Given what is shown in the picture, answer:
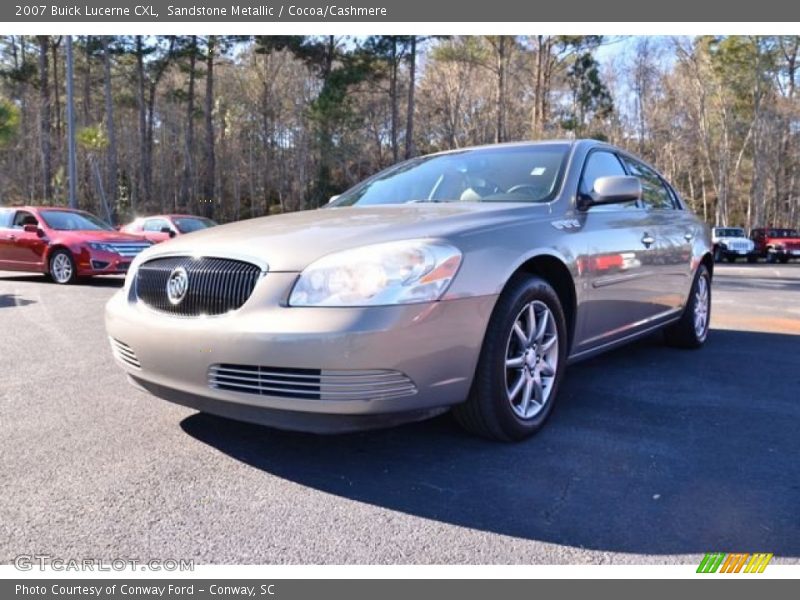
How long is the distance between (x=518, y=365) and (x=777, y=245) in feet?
94.1

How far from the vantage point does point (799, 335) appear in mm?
6152

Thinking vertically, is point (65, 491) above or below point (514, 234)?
below

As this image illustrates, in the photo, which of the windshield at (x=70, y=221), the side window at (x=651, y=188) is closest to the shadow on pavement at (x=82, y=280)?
the windshield at (x=70, y=221)

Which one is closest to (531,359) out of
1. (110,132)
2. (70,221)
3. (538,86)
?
(70,221)

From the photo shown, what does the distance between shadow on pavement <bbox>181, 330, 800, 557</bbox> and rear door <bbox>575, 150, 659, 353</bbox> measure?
0.45 m

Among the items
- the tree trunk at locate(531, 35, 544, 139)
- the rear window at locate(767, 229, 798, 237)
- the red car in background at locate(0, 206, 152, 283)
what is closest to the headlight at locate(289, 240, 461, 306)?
the red car in background at locate(0, 206, 152, 283)

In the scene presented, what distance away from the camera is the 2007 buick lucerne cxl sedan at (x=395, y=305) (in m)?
2.47

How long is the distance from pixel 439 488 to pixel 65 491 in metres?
1.46

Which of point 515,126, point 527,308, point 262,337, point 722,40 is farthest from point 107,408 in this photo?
point 722,40

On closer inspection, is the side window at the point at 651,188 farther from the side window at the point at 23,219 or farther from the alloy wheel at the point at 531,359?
the side window at the point at 23,219

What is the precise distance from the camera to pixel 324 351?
242cm

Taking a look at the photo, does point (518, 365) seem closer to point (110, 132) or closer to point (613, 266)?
point (613, 266)

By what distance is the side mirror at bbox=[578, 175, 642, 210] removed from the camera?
11.7 feet
